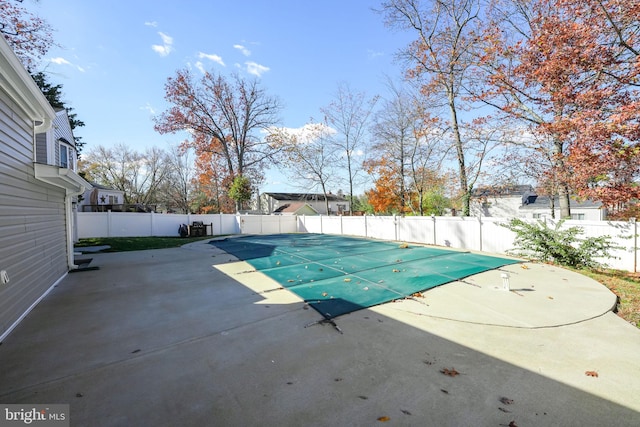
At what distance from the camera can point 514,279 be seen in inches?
220

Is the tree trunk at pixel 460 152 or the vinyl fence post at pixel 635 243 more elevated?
the tree trunk at pixel 460 152

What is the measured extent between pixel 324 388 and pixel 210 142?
23980 millimetres

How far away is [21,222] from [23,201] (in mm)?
377

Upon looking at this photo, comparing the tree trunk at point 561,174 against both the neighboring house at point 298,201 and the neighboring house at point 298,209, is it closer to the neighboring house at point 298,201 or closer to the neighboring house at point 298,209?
the neighboring house at point 298,209

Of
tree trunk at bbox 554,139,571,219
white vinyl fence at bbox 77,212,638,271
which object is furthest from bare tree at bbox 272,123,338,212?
tree trunk at bbox 554,139,571,219

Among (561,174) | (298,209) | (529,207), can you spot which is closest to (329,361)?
(561,174)

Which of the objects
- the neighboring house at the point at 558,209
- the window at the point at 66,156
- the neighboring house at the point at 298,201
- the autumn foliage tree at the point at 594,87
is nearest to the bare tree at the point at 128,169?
the neighboring house at the point at 298,201

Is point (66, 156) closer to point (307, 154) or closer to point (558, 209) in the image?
A: point (307, 154)

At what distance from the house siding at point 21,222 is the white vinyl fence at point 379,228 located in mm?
11237

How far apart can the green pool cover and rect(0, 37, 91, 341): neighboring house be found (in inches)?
155

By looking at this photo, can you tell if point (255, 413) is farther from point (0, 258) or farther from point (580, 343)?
point (0, 258)

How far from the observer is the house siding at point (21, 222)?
3414 mm

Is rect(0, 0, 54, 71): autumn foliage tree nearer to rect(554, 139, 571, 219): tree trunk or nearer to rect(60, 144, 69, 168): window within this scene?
rect(60, 144, 69, 168): window

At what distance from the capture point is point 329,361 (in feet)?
8.61
